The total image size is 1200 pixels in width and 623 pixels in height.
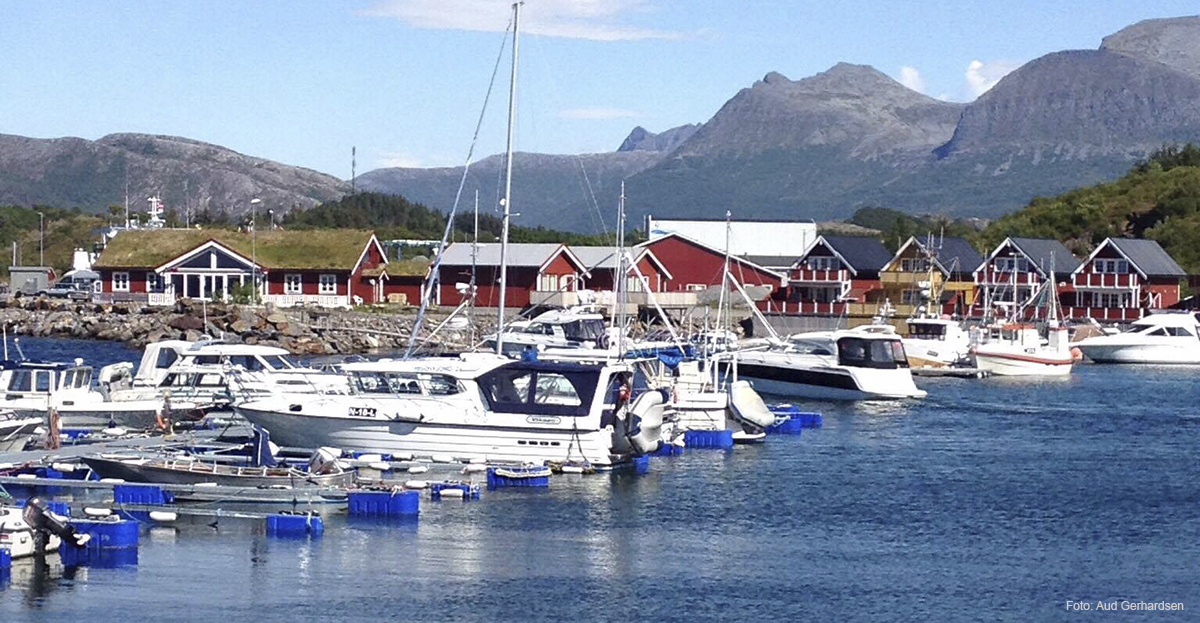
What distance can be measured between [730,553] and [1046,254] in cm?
7264

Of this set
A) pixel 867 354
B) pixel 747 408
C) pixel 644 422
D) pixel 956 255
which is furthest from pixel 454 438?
pixel 956 255

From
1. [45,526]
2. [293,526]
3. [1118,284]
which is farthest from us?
[1118,284]

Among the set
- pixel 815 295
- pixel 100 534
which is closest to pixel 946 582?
pixel 100 534

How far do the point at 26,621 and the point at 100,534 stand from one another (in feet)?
11.2

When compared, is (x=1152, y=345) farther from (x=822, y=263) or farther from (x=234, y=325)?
(x=234, y=325)

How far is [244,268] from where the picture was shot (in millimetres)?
90562

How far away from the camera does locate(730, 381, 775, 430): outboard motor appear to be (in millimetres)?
43812

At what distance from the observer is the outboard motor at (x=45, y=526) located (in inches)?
1002

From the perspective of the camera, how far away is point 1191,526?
32500mm

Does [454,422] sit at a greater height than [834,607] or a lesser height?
greater

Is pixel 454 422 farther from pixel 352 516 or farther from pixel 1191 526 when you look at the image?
pixel 1191 526

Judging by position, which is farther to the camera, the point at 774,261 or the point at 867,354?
the point at 774,261

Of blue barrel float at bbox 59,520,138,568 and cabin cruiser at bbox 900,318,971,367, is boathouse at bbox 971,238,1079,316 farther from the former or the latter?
blue barrel float at bbox 59,520,138,568

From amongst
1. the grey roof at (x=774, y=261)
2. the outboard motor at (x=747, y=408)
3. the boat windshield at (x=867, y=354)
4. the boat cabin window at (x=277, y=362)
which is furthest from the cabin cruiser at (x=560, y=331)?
the grey roof at (x=774, y=261)
